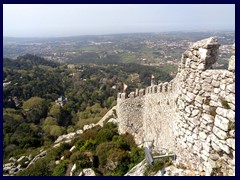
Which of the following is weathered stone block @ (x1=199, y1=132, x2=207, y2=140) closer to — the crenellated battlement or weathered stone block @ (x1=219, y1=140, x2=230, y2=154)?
weathered stone block @ (x1=219, y1=140, x2=230, y2=154)

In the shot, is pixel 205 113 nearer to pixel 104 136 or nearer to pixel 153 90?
pixel 153 90

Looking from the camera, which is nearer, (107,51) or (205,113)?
(205,113)

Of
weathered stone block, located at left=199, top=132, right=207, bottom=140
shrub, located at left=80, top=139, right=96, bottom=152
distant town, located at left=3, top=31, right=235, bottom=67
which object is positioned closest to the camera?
weathered stone block, located at left=199, top=132, right=207, bottom=140

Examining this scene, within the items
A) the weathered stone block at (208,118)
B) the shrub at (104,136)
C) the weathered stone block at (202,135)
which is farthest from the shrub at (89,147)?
the weathered stone block at (208,118)

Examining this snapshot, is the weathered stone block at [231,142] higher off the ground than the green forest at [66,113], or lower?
higher

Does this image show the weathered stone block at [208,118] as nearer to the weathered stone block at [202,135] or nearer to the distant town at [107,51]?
the weathered stone block at [202,135]

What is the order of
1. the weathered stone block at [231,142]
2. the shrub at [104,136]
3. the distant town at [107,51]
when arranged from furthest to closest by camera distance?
the distant town at [107,51]
the shrub at [104,136]
the weathered stone block at [231,142]

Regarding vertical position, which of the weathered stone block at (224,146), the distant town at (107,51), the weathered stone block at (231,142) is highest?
the distant town at (107,51)

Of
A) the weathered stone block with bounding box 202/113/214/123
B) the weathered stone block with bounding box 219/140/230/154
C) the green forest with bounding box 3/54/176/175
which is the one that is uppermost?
the weathered stone block with bounding box 202/113/214/123

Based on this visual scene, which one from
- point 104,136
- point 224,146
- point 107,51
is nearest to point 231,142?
point 224,146

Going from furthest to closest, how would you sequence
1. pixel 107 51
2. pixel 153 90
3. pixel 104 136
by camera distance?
pixel 107 51, pixel 104 136, pixel 153 90

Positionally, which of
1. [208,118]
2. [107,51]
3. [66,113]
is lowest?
[66,113]

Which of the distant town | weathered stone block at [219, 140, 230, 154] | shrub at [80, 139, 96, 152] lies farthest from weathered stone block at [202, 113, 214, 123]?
the distant town
